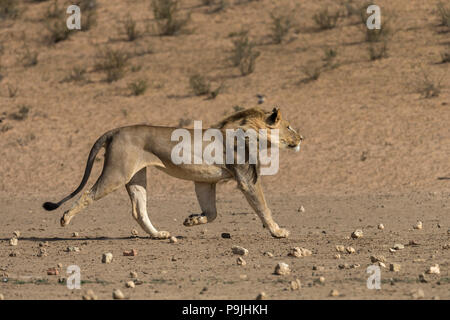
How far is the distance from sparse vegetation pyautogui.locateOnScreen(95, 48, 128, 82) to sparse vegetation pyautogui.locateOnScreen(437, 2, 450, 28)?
7.74 metres

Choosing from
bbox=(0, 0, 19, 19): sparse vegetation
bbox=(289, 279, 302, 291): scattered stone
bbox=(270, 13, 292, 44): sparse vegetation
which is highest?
bbox=(0, 0, 19, 19): sparse vegetation

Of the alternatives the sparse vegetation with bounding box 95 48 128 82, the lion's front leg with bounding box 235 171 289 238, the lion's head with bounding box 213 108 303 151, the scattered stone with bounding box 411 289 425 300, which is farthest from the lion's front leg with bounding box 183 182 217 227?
the sparse vegetation with bounding box 95 48 128 82

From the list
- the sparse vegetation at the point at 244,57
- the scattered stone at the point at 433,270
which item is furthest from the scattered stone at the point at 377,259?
the sparse vegetation at the point at 244,57

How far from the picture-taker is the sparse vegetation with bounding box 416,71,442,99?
1852 centimetres

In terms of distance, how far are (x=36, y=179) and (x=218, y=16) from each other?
955cm

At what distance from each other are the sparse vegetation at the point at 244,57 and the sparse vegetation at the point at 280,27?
1065 millimetres

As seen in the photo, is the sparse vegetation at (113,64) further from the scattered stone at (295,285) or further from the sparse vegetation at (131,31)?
the scattered stone at (295,285)

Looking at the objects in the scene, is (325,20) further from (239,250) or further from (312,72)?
(239,250)

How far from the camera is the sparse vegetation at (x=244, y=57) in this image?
21188mm

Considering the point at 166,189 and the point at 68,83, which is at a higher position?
the point at 68,83

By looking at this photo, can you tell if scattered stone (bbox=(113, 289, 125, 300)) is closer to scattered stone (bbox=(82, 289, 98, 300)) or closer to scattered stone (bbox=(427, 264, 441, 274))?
scattered stone (bbox=(82, 289, 98, 300))

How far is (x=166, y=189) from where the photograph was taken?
623 inches
